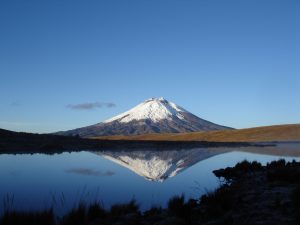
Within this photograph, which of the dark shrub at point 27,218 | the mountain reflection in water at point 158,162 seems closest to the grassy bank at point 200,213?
the dark shrub at point 27,218

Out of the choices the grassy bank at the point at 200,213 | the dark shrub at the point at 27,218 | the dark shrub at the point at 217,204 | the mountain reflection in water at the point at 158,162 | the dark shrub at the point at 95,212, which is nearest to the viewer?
the grassy bank at the point at 200,213

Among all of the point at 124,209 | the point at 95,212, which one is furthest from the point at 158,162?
the point at 95,212

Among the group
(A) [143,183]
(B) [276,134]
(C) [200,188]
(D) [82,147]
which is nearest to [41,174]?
(A) [143,183]

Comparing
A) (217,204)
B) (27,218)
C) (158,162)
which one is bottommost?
(27,218)

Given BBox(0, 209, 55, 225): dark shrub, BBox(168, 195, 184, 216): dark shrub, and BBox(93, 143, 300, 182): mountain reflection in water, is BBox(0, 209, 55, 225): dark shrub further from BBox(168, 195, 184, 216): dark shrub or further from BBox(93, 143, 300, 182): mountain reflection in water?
BBox(93, 143, 300, 182): mountain reflection in water

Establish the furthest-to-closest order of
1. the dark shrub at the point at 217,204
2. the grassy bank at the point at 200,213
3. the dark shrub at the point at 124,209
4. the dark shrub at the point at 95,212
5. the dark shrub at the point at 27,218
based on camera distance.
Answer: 1. the dark shrub at the point at 124,209
2. the dark shrub at the point at 95,212
3. the dark shrub at the point at 217,204
4. the dark shrub at the point at 27,218
5. the grassy bank at the point at 200,213

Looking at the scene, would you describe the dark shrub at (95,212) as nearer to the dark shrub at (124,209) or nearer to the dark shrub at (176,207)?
the dark shrub at (124,209)

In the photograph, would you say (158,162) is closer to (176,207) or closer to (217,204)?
(217,204)

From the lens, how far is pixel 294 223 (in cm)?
794

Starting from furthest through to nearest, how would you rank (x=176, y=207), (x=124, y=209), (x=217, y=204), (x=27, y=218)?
(x=124, y=209)
(x=217, y=204)
(x=176, y=207)
(x=27, y=218)

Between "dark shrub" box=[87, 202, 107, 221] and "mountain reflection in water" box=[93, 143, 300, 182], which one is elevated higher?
"mountain reflection in water" box=[93, 143, 300, 182]

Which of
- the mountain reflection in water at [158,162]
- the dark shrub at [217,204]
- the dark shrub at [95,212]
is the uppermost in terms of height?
the mountain reflection in water at [158,162]

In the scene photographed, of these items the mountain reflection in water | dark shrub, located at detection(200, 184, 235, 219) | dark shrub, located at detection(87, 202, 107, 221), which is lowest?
dark shrub, located at detection(87, 202, 107, 221)

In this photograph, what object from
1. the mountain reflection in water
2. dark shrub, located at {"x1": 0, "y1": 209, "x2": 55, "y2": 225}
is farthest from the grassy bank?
the mountain reflection in water
